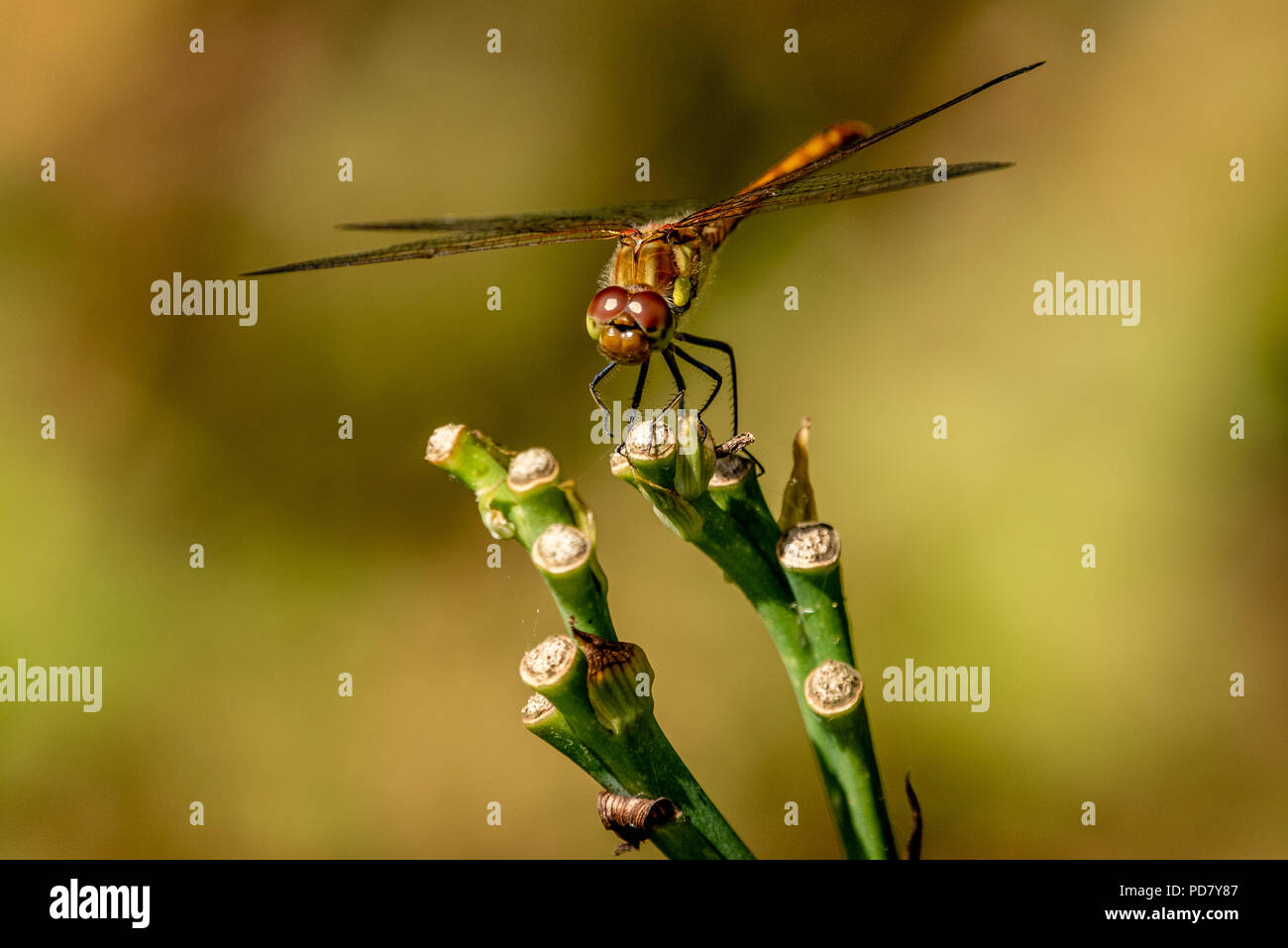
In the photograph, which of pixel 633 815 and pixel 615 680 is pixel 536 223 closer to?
pixel 615 680

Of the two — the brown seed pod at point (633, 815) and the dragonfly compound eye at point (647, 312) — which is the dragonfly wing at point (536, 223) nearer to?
the dragonfly compound eye at point (647, 312)

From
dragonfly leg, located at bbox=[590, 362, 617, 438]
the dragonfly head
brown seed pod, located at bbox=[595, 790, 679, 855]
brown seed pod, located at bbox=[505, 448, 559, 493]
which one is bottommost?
brown seed pod, located at bbox=[595, 790, 679, 855]

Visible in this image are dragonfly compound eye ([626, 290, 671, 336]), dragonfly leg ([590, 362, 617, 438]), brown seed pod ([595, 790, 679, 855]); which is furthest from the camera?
dragonfly leg ([590, 362, 617, 438])

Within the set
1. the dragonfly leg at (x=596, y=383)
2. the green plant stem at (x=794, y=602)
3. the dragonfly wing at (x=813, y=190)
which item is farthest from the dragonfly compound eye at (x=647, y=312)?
the green plant stem at (x=794, y=602)

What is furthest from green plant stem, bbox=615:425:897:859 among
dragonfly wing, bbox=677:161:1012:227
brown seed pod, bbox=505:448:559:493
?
dragonfly wing, bbox=677:161:1012:227

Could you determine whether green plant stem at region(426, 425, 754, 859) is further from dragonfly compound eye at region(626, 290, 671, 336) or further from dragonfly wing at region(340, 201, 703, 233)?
dragonfly wing at region(340, 201, 703, 233)

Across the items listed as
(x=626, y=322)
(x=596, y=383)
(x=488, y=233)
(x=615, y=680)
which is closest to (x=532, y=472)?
(x=615, y=680)
